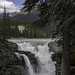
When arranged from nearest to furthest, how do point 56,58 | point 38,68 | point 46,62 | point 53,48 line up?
1. point 56,58
2. point 38,68
3. point 46,62
4. point 53,48

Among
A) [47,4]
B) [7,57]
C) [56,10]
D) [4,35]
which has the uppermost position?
[47,4]

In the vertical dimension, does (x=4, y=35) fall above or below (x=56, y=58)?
above

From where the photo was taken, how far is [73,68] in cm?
906

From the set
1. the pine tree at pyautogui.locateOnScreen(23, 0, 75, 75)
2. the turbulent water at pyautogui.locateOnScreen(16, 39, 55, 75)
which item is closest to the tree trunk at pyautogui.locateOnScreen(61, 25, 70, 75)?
the pine tree at pyautogui.locateOnScreen(23, 0, 75, 75)

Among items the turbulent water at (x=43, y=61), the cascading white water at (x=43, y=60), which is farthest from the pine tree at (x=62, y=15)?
the cascading white water at (x=43, y=60)

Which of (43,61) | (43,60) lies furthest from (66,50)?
(43,60)

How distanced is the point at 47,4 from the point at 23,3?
4.87ft

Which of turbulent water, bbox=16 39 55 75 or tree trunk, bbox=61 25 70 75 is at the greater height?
tree trunk, bbox=61 25 70 75

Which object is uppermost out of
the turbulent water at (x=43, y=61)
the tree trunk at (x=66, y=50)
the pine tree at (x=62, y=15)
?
the pine tree at (x=62, y=15)

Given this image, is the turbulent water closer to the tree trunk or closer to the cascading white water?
the cascading white water

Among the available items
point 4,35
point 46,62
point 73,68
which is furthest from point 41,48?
point 73,68

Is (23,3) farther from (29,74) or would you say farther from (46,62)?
(46,62)

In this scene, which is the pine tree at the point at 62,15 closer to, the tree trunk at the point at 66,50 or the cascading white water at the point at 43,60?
the tree trunk at the point at 66,50

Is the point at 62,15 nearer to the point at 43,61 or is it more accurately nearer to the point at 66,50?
the point at 66,50
